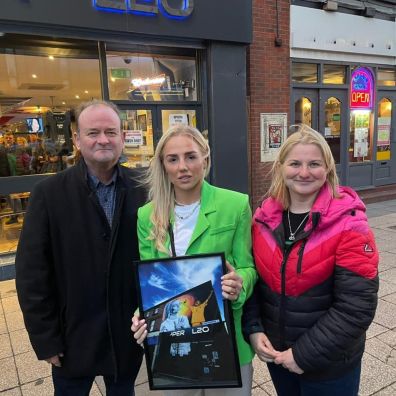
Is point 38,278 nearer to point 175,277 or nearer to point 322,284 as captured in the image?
point 175,277

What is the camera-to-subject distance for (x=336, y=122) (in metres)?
8.68

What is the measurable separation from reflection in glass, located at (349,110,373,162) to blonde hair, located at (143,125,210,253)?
26.4 feet

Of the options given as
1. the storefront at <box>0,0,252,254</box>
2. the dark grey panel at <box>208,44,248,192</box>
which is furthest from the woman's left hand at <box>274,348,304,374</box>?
the dark grey panel at <box>208,44,248,192</box>

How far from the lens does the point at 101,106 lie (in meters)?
1.92

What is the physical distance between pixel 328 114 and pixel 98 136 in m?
7.68

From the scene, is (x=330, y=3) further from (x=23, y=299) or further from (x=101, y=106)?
(x=23, y=299)

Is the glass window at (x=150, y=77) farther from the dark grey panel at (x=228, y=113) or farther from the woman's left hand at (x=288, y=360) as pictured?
the woman's left hand at (x=288, y=360)

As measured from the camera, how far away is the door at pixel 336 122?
838cm

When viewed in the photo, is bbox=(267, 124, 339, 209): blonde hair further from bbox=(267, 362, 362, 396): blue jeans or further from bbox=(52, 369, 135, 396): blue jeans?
bbox=(52, 369, 135, 396): blue jeans

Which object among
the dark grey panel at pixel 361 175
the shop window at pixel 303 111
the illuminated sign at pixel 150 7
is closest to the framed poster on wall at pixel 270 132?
the shop window at pixel 303 111

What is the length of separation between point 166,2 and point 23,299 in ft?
17.3

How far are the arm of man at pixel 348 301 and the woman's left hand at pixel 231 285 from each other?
38cm

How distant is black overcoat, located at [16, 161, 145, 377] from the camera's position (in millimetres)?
1856

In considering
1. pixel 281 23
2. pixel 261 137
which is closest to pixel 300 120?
pixel 261 137
